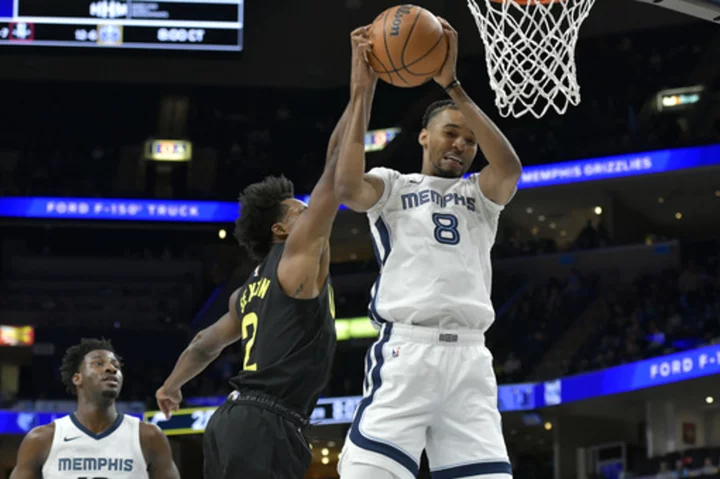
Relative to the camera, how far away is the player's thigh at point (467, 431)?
3.64 meters

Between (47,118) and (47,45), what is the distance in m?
9.49

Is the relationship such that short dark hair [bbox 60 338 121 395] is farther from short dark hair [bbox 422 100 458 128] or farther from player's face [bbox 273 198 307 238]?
short dark hair [bbox 422 100 458 128]

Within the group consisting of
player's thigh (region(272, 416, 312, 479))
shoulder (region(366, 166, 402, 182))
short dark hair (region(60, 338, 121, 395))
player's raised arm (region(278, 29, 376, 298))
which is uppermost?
shoulder (region(366, 166, 402, 182))

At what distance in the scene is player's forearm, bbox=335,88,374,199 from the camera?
373 centimetres

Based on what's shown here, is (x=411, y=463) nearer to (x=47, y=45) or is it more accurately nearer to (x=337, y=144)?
(x=337, y=144)

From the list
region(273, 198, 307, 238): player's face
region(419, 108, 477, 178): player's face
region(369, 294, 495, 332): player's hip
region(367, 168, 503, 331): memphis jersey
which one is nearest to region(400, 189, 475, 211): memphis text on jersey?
region(367, 168, 503, 331): memphis jersey

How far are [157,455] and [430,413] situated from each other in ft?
8.21

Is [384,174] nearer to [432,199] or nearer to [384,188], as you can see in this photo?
[384,188]

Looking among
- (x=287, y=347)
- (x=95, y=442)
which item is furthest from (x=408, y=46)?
(x=95, y=442)

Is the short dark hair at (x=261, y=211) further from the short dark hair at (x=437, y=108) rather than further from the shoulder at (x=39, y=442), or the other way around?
the shoulder at (x=39, y=442)

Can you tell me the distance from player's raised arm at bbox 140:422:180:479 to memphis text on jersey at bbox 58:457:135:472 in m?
0.10

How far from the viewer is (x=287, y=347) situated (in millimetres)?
4109

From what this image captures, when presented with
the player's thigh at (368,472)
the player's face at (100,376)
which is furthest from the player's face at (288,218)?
the player's face at (100,376)

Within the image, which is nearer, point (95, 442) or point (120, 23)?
point (95, 442)
